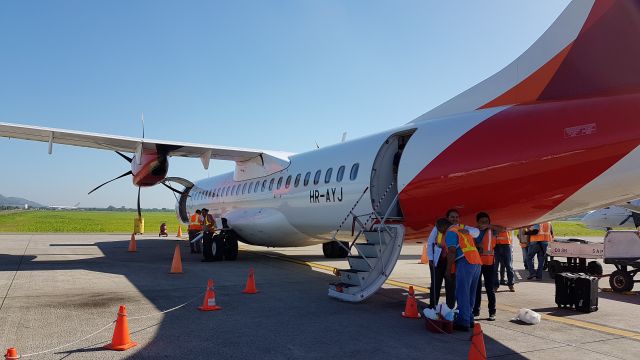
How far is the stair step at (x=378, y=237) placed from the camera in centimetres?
882

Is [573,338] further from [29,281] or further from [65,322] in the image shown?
[29,281]

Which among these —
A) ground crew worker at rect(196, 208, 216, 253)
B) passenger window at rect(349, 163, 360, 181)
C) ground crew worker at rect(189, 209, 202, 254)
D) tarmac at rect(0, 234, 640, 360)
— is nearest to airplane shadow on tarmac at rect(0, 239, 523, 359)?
tarmac at rect(0, 234, 640, 360)

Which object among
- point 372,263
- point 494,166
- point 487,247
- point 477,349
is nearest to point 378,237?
point 372,263

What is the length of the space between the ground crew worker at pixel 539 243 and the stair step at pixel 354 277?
6.15 metres

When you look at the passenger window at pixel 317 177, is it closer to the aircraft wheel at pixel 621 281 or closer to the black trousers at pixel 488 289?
the black trousers at pixel 488 289

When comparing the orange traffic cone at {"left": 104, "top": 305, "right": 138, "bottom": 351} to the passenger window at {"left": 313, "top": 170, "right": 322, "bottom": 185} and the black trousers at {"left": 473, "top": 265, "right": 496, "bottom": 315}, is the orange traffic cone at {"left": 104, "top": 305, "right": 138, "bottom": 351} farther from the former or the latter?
the passenger window at {"left": 313, "top": 170, "right": 322, "bottom": 185}

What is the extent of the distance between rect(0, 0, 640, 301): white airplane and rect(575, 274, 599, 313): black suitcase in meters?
1.42

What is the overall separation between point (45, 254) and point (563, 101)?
55.7ft

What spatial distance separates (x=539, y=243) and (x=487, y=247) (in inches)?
233

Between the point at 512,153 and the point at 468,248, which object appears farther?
the point at 512,153

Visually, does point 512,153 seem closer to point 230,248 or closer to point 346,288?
point 346,288

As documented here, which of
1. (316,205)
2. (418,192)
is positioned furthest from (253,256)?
(418,192)

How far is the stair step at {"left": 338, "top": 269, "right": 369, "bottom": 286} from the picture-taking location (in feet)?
28.1

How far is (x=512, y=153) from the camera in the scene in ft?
23.1
